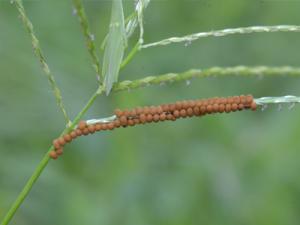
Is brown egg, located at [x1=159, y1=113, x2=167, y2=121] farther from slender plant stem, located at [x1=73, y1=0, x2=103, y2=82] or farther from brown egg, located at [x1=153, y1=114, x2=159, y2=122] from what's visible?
slender plant stem, located at [x1=73, y1=0, x2=103, y2=82]

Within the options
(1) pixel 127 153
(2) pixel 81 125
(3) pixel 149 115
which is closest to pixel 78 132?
(2) pixel 81 125

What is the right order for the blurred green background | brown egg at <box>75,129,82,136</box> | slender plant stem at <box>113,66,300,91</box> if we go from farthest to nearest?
1. the blurred green background
2. brown egg at <box>75,129,82,136</box>
3. slender plant stem at <box>113,66,300,91</box>

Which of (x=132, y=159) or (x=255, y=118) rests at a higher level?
(x=132, y=159)

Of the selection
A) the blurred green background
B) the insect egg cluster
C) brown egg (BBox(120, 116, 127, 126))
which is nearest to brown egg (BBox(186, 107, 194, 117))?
the insect egg cluster

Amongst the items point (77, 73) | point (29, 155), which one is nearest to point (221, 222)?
point (29, 155)

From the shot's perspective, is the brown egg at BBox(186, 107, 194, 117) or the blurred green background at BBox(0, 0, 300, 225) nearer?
the brown egg at BBox(186, 107, 194, 117)

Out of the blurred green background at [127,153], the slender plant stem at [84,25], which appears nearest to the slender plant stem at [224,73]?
the slender plant stem at [84,25]

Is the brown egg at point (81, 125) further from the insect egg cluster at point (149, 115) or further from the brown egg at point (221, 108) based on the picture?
the brown egg at point (221, 108)

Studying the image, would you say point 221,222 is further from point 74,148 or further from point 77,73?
point 77,73
